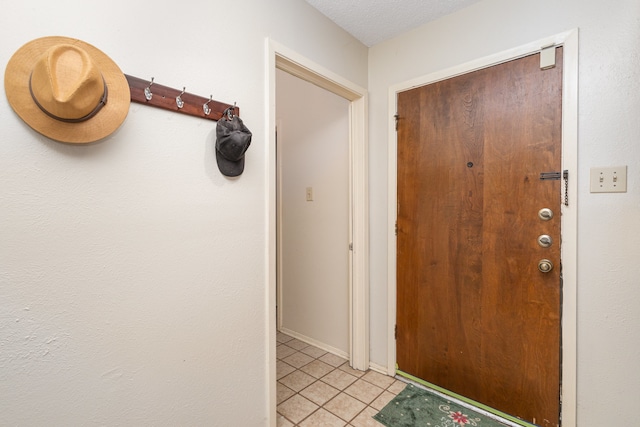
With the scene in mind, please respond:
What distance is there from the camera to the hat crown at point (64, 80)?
2.58ft

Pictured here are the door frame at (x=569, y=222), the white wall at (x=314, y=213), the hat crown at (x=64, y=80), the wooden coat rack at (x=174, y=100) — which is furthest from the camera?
the white wall at (x=314, y=213)

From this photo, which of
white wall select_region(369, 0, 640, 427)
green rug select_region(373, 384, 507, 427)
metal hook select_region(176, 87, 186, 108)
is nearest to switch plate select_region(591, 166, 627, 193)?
white wall select_region(369, 0, 640, 427)

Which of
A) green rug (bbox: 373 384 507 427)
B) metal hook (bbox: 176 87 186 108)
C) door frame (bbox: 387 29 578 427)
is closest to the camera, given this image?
metal hook (bbox: 176 87 186 108)

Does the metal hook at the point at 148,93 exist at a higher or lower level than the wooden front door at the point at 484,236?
higher

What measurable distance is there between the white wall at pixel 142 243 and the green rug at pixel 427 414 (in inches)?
28.1

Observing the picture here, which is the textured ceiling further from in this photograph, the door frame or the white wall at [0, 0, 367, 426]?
the door frame

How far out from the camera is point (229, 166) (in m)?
1.28

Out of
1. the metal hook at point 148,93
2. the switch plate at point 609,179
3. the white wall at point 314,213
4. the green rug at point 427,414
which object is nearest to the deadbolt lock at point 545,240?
the switch plate at point 609,179

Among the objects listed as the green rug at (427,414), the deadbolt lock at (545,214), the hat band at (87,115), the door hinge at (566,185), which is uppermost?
the hat band at (87,115)

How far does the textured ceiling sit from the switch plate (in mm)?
1108

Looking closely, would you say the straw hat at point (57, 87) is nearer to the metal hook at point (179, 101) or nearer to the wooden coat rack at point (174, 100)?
the wooden coat rack at point (174, 100)

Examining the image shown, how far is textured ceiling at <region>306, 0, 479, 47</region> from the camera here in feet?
5.37

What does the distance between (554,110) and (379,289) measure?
4.63 ft

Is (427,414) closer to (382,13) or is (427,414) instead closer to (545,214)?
(545,214)
